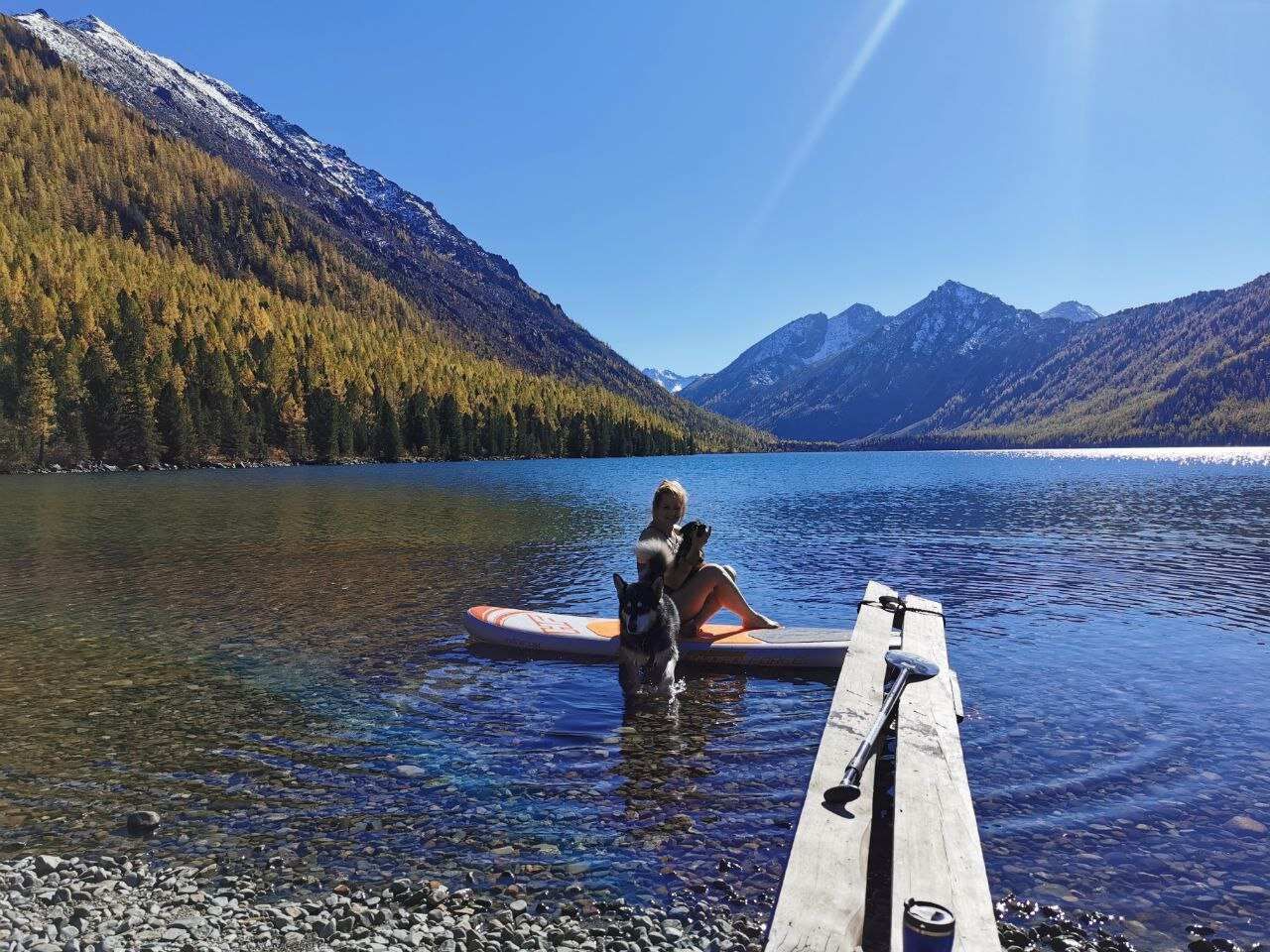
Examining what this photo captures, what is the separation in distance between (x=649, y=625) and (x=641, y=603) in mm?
511

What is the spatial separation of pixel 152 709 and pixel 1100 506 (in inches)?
2207

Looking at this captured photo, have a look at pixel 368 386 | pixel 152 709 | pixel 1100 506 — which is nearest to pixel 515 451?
pixel 368 386

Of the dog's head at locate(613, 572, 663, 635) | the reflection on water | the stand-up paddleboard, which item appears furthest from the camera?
the stand-up paddleboard

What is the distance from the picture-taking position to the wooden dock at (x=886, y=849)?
486 cm

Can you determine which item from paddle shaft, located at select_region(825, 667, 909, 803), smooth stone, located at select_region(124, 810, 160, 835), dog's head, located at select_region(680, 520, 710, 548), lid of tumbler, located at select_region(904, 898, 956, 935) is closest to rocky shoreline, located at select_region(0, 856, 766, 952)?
smooth stone, located at select_region(124, 810, 160, 835)

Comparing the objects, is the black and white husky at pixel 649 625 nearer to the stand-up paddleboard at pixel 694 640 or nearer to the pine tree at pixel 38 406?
the stand-up paddleboard at pixel 694 640

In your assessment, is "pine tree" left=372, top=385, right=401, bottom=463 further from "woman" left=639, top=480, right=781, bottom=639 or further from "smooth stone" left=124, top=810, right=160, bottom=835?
"smooth stone" left=124, top=810, right=160, bottom=835

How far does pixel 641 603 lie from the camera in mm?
11523

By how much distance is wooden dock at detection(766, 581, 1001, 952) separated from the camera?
4859 millimetres

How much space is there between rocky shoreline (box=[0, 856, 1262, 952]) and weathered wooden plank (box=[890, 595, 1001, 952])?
1045mm

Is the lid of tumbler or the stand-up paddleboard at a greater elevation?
the lid of tumbler

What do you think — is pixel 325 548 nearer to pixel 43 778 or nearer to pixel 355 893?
pixel 43 778

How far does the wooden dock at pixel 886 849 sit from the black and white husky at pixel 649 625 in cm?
332

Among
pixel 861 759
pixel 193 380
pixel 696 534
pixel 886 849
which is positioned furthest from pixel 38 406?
pixel 886 849
